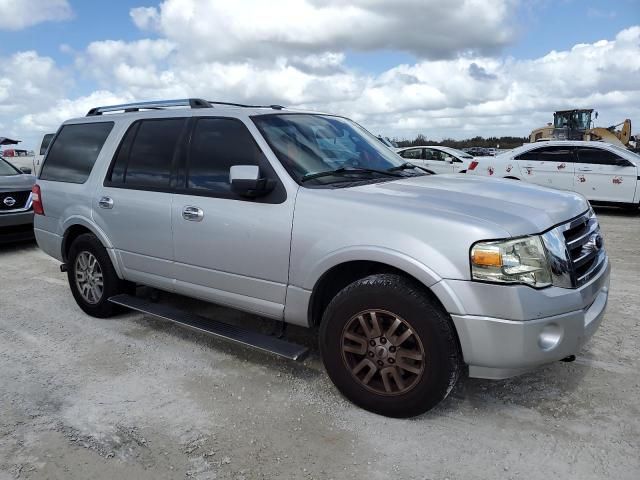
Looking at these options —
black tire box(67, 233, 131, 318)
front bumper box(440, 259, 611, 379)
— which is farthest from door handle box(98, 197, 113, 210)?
front bumper box(440, 259, 611, 379)

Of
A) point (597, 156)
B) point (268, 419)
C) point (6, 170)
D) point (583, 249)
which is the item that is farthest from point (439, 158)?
point (268, 419)

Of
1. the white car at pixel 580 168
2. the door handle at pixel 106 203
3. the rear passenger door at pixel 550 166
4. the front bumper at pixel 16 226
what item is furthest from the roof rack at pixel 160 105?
the rear passenger door at pixel 550 166

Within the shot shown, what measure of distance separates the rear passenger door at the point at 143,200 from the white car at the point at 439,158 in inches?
477

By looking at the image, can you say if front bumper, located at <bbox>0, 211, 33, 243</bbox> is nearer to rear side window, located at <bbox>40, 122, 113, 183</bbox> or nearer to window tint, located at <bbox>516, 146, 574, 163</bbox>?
rear side window, located at <bbox>40, 122, 113, 183</bbox>

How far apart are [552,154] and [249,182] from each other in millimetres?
10253

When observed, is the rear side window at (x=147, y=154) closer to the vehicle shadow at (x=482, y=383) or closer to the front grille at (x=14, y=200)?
the vehicle shadow at (x=482, y=383)

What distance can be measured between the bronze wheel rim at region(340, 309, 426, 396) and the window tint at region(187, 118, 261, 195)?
133 centimetres

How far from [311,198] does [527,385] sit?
Answer: 1867 millimetres

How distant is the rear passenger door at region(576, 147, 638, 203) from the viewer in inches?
436

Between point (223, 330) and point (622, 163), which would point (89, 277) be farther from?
point (622, 163)

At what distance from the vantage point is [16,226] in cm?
812

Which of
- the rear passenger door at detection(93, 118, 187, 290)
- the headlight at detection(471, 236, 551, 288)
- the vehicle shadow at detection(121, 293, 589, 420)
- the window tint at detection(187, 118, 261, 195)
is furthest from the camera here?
the rear passenger door at detection(93, 118, 187, 290)

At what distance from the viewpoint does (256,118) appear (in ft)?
12.3

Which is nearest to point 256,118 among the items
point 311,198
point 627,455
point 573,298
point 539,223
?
point 311,198
